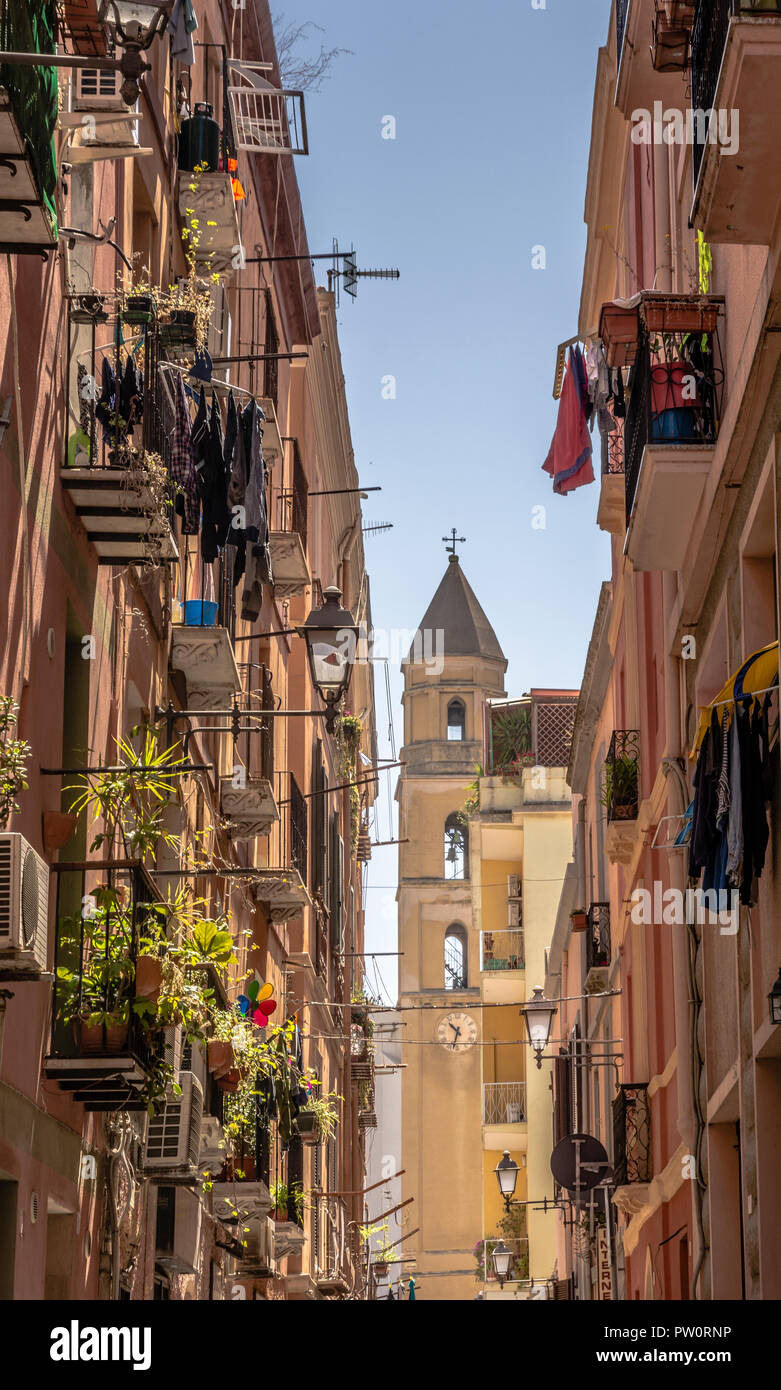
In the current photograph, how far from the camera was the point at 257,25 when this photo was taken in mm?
21641

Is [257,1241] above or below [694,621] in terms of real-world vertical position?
below

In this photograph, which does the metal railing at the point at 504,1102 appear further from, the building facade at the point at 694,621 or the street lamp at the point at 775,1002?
the street lamp at the point at 775,1002

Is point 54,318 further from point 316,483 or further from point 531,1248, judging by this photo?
point 531,1248

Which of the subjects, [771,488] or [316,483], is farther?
[316,483]

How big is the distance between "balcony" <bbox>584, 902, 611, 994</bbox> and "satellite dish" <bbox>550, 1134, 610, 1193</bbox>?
1.96 meters

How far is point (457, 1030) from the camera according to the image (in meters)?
57.8

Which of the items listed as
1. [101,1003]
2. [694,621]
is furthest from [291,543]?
Result: [101,1003]

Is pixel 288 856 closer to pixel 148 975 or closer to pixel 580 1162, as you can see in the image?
pixel 580 1162

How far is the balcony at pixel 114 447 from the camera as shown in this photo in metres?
11.0

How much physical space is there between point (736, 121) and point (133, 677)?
248 inches

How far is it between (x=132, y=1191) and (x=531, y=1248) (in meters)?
32.5

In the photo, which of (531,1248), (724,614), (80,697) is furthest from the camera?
(531,1248)

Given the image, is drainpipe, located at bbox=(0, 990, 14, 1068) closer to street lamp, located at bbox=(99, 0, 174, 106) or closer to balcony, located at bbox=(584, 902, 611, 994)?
street lamp, located at bbox=(99, 0, 174, 106)
